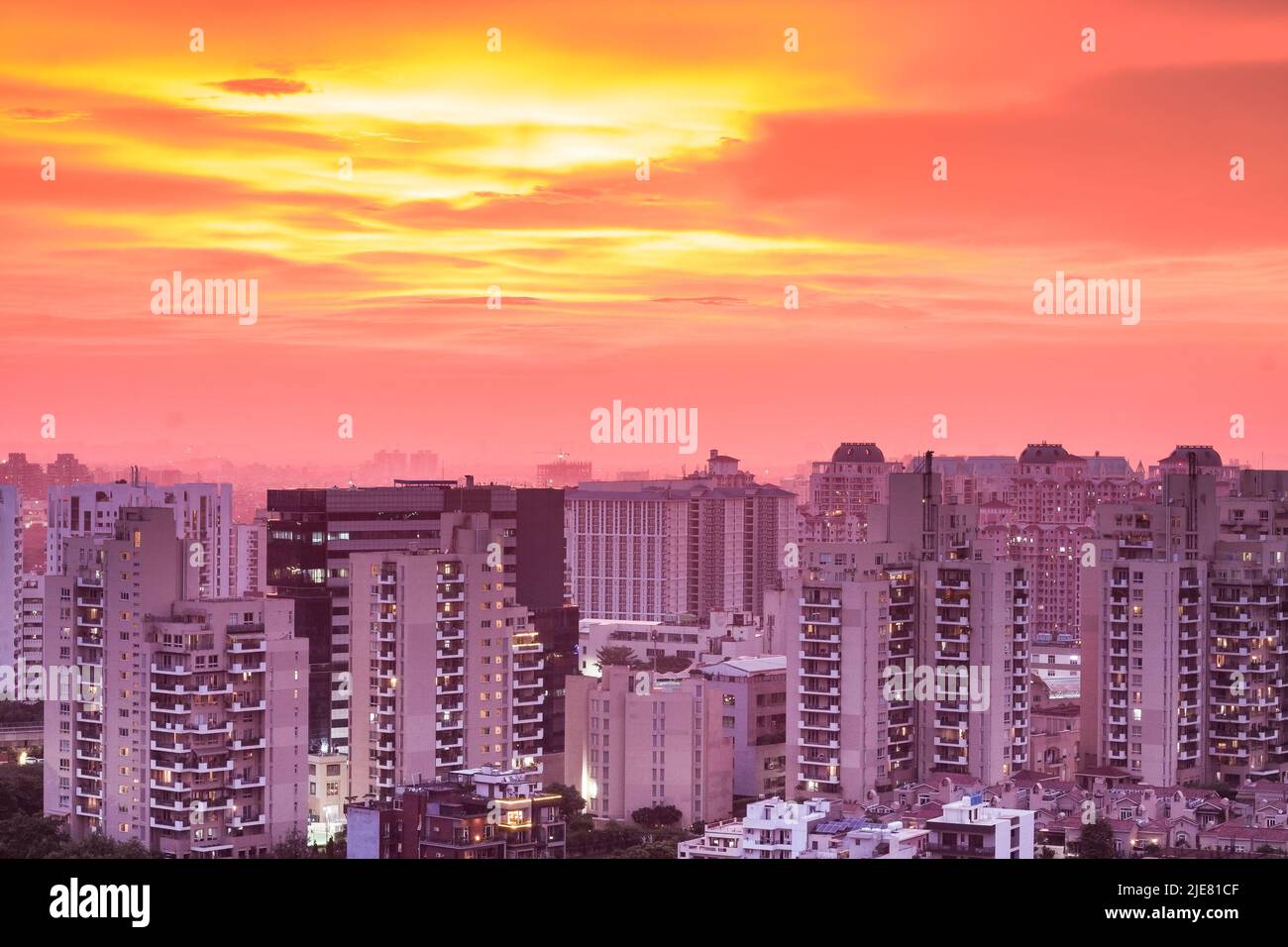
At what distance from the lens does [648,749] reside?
11.6 meters

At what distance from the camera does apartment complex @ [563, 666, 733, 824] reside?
37.9 ft

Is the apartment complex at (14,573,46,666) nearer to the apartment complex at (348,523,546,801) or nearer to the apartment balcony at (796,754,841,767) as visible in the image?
the apartment complex at (348,523,546,801)

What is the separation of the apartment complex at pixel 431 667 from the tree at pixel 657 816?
0.77 m

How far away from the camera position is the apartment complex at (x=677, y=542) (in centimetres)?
2327

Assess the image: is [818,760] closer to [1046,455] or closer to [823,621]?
[823,621]

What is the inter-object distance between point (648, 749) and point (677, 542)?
12452mm

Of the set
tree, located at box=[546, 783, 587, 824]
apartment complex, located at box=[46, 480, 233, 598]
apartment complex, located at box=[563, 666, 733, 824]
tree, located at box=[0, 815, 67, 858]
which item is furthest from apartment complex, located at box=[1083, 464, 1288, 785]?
apartment complex, located at box=[46, 480, 233, 598]

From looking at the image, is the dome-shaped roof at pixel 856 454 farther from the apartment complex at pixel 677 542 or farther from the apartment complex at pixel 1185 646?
the apartment complex at pixel 1185 646

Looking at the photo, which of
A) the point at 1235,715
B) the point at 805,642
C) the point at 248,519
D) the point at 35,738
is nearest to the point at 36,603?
the point at 248,519

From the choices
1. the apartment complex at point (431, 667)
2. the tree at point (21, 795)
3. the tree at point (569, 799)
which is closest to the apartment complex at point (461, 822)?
the apartment complex at point (431, 667)

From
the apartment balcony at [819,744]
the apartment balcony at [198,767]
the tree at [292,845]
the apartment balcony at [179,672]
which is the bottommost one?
the tree at [292,845]
